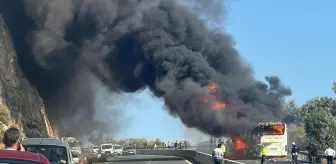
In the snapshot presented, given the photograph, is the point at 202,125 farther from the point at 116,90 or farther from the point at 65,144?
the point at 65,144

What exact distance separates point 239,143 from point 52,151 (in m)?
30.1

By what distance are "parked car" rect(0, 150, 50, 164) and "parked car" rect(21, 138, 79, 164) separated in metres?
6.88

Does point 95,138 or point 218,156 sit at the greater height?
point 95,138

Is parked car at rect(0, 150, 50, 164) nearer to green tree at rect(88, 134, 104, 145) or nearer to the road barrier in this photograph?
the road barrier

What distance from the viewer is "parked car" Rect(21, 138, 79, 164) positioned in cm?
1355

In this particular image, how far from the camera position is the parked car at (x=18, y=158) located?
6352 millimetres

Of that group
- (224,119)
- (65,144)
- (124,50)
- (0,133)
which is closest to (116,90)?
(124,50)

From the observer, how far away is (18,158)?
21.0ft

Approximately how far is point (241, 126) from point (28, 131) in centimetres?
1718

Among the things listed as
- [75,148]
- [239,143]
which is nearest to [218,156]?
[75,148]

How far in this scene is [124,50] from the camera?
46.1 meters

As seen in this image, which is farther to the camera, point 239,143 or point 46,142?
point 239,143

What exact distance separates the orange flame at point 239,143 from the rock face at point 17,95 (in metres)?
15.8

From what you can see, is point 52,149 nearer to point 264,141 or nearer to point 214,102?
point 214,102
